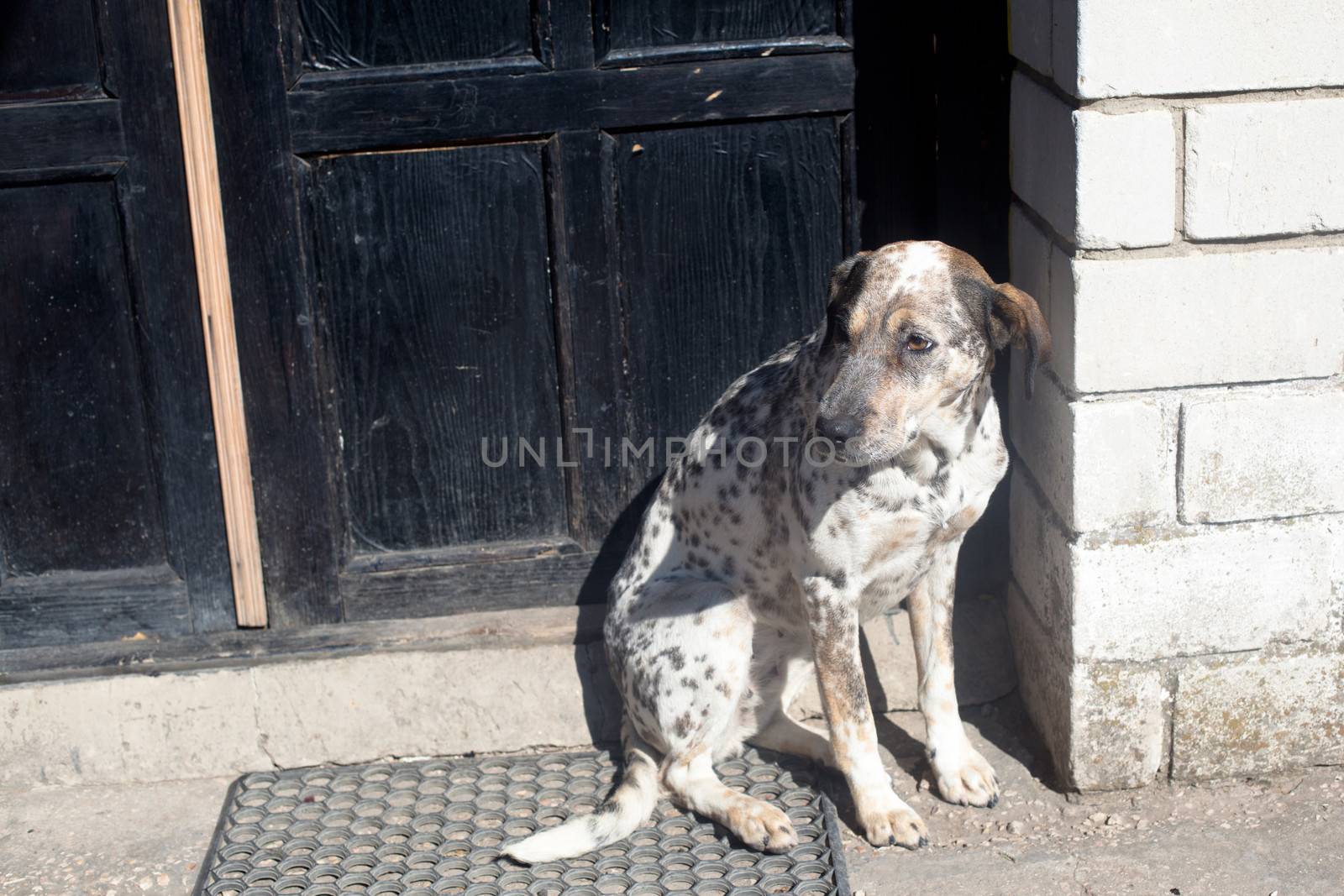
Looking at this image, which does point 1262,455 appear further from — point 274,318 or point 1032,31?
point 274,318

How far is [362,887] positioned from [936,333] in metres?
1.92

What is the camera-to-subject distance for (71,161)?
3.58 meters

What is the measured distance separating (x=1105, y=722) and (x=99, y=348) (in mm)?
2841

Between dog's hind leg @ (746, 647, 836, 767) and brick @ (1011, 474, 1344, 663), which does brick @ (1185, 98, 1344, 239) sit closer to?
brick @ (1011, 474, 1344, 663)

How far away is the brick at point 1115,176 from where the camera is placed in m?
3.07

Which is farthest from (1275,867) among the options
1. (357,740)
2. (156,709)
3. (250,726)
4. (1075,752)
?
(156,709)

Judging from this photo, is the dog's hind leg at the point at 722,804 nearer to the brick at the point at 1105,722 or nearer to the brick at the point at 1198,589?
the brick at the point at 1105,722

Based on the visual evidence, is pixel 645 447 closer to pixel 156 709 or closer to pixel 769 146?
pixel 769 146

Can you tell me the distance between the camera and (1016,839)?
3.44m

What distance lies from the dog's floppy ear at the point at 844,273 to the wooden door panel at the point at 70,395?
1.91 m

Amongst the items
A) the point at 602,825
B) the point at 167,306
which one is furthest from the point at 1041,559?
the point at 167,306

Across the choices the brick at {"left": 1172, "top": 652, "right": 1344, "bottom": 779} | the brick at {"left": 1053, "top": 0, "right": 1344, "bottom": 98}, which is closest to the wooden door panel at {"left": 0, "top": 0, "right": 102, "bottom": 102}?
the brick at {"left": 1053, "top": 0, "right": 1344, "bottom": 98}

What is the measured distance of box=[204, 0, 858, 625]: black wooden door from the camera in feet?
11.8

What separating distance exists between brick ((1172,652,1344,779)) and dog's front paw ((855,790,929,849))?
698 millimetres
